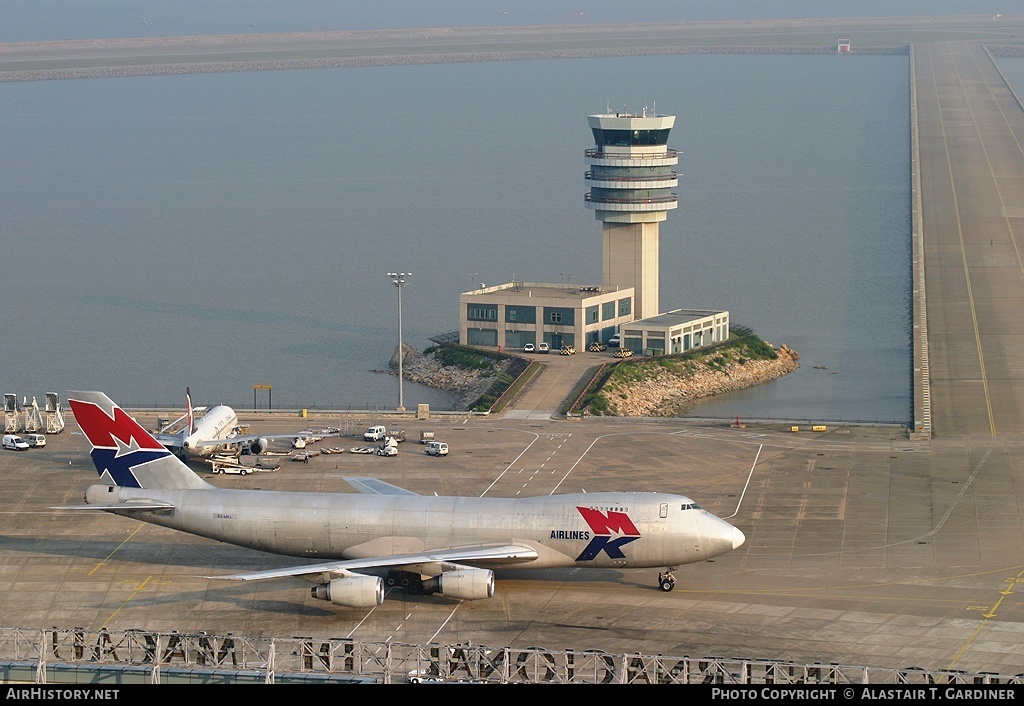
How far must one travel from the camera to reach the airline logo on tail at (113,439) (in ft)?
242

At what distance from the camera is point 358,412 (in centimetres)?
12275

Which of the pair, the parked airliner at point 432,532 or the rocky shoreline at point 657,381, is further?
the rocky shoreline at point 657,381

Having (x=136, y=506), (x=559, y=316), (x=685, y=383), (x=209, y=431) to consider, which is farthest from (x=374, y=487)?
(x=559, y=316)

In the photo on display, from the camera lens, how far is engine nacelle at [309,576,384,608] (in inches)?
2643

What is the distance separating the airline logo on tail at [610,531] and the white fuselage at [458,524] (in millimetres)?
44

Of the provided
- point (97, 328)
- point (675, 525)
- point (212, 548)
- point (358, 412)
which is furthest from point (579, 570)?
point (97, 328)

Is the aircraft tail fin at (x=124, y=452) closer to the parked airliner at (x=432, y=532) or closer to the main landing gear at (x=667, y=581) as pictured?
the parked airliner at (x=432, y=532)

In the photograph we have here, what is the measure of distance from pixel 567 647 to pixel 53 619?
76.3ft

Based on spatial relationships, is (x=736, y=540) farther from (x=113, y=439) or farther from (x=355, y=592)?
(x=113, y=439)

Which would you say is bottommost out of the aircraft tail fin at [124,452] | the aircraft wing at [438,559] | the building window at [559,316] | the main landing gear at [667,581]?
the main landing gear at [667,581]

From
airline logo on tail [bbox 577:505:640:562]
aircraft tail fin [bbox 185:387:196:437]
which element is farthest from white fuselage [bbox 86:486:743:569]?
aircraft tail fin [bbox 185:387:196:437]

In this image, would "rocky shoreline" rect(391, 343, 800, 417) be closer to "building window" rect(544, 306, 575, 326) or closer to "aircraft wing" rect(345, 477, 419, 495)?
"building window" rect(544, 306, 575, 326)

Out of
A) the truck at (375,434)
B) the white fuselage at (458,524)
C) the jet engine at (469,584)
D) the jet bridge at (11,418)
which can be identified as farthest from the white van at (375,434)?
the jet engine at (469,584)

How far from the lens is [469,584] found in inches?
2675
